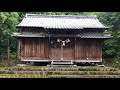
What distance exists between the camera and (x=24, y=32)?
1043 inches

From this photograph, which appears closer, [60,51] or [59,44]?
[60,51]

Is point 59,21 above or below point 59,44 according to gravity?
above

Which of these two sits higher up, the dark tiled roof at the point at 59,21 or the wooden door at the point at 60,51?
the dark tiled roof at the point at 59,21

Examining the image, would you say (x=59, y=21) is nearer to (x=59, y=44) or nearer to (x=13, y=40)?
(x=59, y=44)

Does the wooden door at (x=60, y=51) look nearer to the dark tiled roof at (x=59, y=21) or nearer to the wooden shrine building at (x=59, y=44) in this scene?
the wooden shrine building at (x=59, y=44)

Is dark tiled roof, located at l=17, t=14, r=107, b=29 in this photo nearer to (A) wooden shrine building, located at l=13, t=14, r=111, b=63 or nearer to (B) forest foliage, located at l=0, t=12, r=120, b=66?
(A) wooden shrine building, located at l=13, t=14, r=111, b=63

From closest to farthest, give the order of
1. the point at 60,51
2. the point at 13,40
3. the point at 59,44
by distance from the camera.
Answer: the point at 60,51 → the point at 59,44 → the point at 13,40

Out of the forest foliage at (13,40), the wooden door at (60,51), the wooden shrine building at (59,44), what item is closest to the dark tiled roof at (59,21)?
the wooden shrine building at (59,44)

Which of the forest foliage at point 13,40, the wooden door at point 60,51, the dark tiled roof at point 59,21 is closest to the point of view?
the wooden door at point 60,51

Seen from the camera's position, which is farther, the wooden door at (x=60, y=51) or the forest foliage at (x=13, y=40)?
the forest foliage at (x=13, y=40)

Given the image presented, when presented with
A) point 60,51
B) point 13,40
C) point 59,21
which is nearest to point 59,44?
point 60,51
